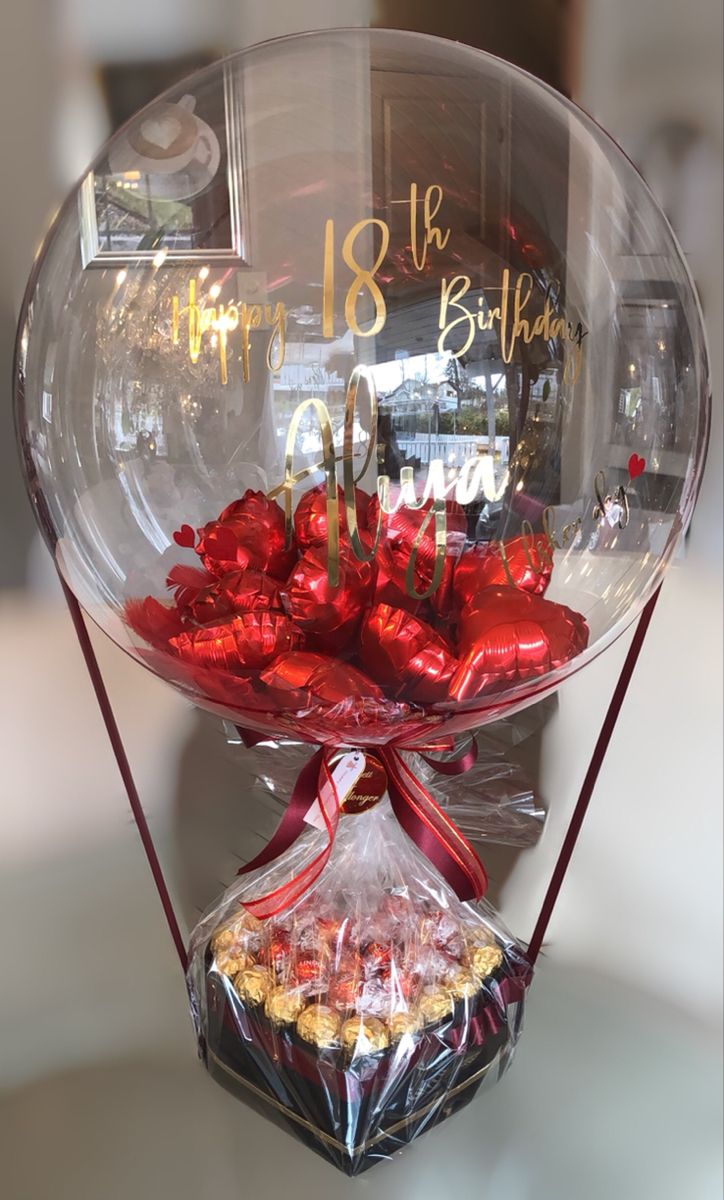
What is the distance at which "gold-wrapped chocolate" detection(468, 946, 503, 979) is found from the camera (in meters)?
0.54

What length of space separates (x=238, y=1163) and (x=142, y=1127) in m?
0.06

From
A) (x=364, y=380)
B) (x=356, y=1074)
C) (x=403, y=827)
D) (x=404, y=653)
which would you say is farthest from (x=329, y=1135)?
(x=364, y=380)

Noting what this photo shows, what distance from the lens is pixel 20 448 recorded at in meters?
0.50

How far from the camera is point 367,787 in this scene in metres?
0.52

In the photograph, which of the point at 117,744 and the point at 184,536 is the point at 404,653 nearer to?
the point at 184,536

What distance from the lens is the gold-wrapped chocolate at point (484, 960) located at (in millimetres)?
543

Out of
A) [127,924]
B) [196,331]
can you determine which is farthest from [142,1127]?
[196,331]

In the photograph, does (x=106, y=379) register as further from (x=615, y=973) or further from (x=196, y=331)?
(x=615, y=973)

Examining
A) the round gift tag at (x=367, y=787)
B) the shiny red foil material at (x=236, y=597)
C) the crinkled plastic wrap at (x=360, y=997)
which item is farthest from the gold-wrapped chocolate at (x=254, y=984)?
the shiny red foil material at (x=236, y=597)

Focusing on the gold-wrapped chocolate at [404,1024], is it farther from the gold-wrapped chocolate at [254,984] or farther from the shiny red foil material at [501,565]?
the shiny red foil material at [501,565]

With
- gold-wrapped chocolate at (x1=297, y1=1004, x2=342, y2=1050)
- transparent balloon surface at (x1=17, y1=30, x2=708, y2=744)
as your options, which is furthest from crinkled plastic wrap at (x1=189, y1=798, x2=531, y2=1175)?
transparent balloon surface at (x1=17, y1=30, x2=708, y2=744)

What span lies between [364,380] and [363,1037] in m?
0.33

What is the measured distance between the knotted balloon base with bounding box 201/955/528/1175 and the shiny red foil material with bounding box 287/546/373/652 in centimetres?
22

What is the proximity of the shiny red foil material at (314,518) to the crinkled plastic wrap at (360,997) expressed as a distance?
0.61 feet
